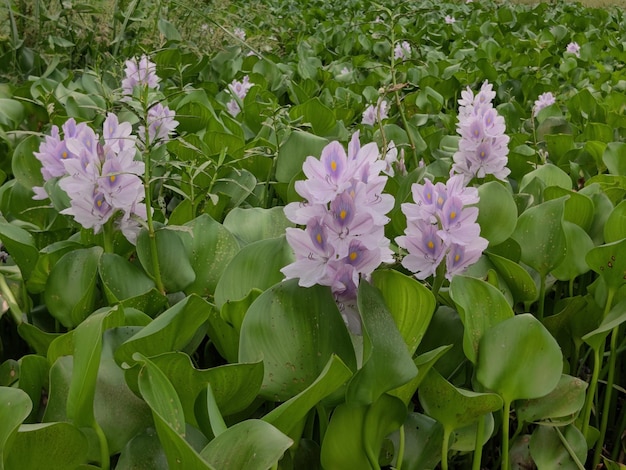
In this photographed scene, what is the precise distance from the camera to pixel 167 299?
141 cm

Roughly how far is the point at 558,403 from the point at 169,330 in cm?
68

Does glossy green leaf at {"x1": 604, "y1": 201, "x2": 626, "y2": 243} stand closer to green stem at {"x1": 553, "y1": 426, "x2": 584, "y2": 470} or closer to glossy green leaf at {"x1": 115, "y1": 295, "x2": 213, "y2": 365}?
green stem at {"x1": 553, "y1": 426, "x2": 584, "y2": 470}

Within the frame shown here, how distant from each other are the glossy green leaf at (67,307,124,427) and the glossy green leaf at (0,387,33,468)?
70 millimetres

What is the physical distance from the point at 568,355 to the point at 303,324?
760 millimetres

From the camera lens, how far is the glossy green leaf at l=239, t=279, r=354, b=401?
43.9 inches

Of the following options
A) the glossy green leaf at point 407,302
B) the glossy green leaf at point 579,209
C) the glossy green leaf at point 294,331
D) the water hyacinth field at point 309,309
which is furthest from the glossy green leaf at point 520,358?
the glossy green leaf at point 579,209

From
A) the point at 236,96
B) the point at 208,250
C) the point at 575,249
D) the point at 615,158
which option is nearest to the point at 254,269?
the point at 208,250

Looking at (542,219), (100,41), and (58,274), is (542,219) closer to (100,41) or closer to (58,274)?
(58,274)

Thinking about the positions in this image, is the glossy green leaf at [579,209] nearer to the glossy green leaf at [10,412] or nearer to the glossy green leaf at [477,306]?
the glossy green leaf at [477,306]

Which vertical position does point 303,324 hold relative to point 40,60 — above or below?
above

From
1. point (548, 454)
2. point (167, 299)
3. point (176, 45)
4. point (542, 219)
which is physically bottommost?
point (176, 45)

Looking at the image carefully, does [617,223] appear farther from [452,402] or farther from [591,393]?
[452,402]

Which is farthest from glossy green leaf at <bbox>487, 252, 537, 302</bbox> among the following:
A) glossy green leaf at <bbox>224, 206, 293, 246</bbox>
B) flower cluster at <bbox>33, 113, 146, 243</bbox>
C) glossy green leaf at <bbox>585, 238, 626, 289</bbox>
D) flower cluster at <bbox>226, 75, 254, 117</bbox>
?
flower cluster at <bbox>226, 75, 254, 117</bbox>

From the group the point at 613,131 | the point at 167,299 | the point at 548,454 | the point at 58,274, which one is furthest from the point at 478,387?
the point at 613,131
